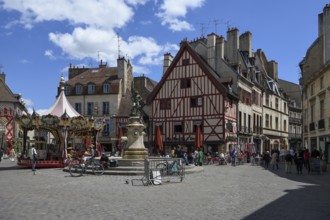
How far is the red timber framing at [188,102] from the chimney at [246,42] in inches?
347

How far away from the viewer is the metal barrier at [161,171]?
44.1 feet

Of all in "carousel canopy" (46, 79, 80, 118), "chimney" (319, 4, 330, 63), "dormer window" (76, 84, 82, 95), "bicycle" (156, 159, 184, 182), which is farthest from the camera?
"dormer window" (76, 84, 82, 95)

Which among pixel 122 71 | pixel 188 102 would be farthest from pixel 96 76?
pixel 188 102

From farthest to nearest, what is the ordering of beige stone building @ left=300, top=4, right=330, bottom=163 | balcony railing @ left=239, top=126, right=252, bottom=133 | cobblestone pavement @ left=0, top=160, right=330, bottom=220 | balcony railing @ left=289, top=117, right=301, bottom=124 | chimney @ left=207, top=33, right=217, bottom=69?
balcony railing @ left=289, top=117, right=301, bottom=124 < chimney @ left=207, top=33, right=217, bottom=69 < balcony railing @ left=239, top=126, right=252, bottom=133 < beige stone building @ left=300, top=4, right=330, bottom=163 < cobblestone pavement @ left=0, top=160, right=330, bottom=220

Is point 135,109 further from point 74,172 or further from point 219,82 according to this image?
point 219,82

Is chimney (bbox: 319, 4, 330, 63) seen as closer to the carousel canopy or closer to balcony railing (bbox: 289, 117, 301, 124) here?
the carousel canopy

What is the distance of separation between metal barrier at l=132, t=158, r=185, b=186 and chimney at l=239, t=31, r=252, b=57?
3197cm

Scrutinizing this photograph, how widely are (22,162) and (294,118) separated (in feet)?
135

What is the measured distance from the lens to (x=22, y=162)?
23328 millimetres

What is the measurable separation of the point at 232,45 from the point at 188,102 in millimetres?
8765

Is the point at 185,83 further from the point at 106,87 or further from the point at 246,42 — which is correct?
the point at 246,42

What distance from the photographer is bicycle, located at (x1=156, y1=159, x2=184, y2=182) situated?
13969 millimetres

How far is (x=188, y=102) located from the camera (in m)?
36.6

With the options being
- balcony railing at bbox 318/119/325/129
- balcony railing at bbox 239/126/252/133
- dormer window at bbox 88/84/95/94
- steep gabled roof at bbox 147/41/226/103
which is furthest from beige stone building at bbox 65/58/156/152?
balcony railing at bbox 318/119/325/129
